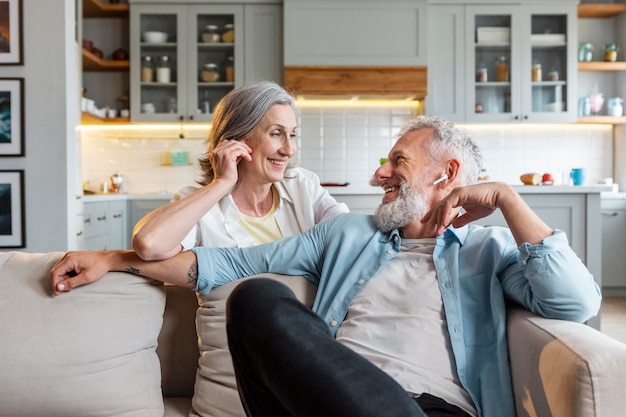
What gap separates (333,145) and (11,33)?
10.3 ft

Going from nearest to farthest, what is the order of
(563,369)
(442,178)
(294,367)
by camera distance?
(294,367)
(563,369)
(442,178)

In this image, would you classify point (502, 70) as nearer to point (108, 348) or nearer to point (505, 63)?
point (505, 63)

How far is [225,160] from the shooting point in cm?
198

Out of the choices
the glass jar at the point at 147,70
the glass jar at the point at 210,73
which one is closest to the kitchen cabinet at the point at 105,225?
the glass jar at the point at 147,70

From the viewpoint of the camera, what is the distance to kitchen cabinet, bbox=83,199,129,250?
4441 millimetres

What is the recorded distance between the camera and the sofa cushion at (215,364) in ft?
5.32

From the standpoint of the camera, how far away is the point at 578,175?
5.71 meters

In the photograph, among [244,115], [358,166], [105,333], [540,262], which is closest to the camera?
[540,262]

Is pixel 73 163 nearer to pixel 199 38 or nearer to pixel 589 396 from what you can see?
pixel 199 38

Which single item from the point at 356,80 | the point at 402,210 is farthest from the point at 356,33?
the point at 402,210

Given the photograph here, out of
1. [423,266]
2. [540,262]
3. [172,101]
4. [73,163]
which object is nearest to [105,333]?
[423,266]

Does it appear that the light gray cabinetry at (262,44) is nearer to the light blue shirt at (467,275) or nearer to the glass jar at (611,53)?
the glass jar at (611,53)

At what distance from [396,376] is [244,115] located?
3.34ft

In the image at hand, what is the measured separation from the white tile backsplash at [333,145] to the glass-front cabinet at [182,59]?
0.35m
